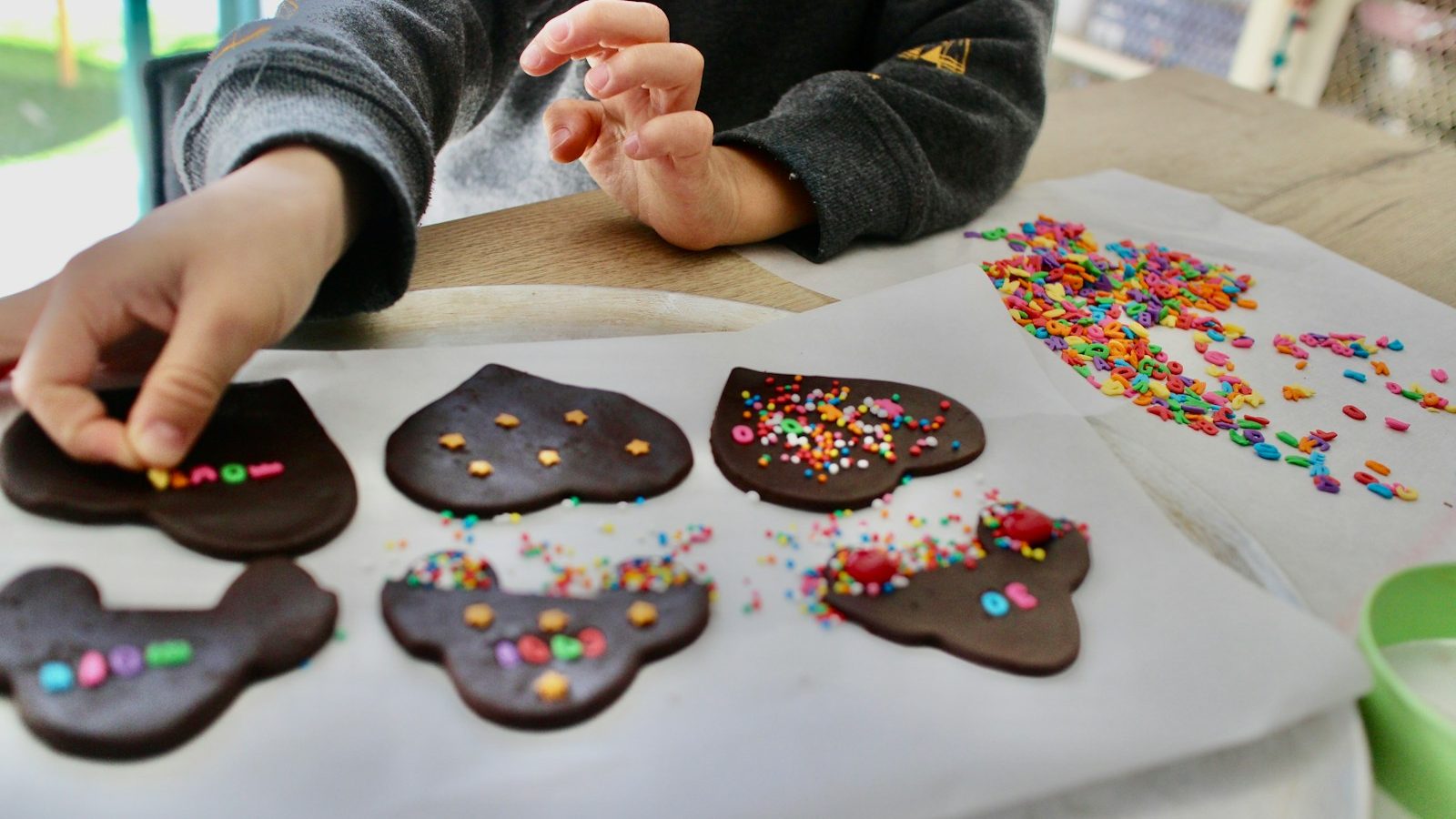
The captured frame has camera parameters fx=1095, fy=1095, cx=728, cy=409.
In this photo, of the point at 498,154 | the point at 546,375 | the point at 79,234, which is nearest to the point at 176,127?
the point at 546,375

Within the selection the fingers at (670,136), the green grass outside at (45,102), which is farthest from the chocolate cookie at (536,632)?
the green grass outside at (45,102)

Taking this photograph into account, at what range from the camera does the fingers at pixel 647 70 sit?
2.40 ft

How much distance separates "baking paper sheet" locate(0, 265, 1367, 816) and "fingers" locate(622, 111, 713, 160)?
219mm

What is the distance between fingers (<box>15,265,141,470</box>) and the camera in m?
0.51

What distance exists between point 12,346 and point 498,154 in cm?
60

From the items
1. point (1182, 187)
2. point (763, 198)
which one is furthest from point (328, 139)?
point (1182, 187)

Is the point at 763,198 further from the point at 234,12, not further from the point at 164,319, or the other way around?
the point at 234,12

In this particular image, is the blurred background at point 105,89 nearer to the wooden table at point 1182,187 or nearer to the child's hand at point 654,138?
the wooden table at point 1182,187

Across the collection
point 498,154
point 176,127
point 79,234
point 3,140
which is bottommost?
point 79,234

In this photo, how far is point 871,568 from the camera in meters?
0.52

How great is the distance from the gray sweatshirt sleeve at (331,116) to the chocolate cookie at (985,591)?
34 cm

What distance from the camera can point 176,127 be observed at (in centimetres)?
69

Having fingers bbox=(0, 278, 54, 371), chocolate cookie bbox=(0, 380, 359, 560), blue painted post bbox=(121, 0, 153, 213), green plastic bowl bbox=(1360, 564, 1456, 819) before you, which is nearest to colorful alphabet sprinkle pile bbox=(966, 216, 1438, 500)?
green plastic bowl bbox=(1360, 564, 1456, 819)

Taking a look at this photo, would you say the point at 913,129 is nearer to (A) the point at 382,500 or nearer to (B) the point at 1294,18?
(A) the point at 382,500
